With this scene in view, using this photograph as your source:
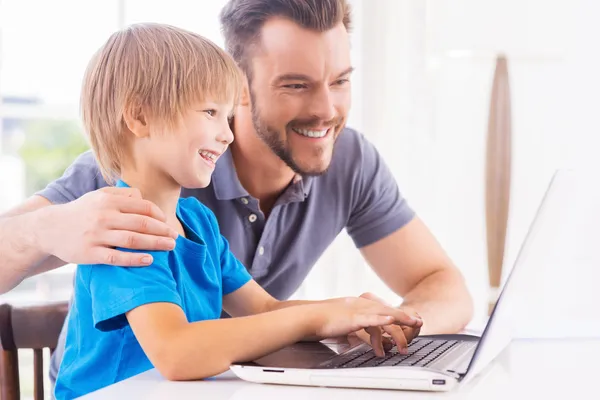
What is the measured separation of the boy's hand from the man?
582 millimetres

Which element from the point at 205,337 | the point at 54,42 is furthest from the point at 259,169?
the point at 54,42

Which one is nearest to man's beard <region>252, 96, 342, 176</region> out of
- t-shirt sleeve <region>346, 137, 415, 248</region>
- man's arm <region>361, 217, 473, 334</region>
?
t-shirt sleeve <region>346, 137, 415, 248</region>

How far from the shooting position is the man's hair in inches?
65.7

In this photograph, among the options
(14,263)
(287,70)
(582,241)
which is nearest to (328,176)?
(287,70)

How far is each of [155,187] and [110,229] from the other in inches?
4.0

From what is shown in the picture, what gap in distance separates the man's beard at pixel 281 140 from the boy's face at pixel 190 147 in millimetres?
644

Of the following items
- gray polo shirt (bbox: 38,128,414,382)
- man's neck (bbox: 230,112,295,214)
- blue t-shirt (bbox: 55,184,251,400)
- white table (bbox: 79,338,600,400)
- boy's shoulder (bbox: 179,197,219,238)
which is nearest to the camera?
white table (bbox: 79,338,600,400)

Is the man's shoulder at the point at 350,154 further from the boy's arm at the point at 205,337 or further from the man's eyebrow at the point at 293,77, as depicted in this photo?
the boy's arm at the point at 205,337

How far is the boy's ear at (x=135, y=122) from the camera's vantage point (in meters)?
1.02

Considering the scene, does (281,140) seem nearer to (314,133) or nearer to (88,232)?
(314,133)

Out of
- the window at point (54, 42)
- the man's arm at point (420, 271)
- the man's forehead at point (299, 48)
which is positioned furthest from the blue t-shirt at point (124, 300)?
the window at point (54, 42)

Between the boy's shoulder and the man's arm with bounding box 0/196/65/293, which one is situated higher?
the boy's shoulder

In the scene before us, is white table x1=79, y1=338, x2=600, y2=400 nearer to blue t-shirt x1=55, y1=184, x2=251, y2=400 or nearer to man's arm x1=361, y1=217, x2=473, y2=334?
blue t-shirt x1=55, y1=184, x2=251, y2=400

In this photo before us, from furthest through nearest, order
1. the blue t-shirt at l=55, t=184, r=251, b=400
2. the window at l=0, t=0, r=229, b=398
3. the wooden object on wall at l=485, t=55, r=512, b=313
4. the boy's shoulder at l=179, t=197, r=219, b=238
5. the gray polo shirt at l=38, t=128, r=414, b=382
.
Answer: the window at l=0, t=0, r=229, b=398 → the wooden object on wall at l=485, t=55, r=512, b=313 → the gray polo shirt at l=38, t=128, r=414, b=382 → the boy's shoulder at l=179, t=197, r=219, b=238 → the blue t-shirt at l=55, t=184, r=251, b=400
